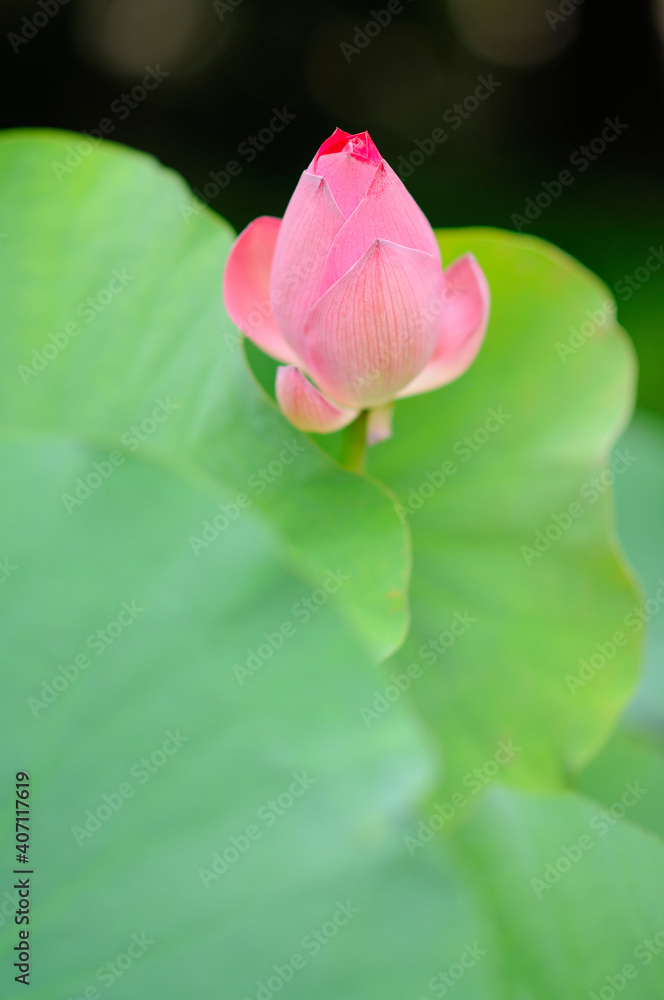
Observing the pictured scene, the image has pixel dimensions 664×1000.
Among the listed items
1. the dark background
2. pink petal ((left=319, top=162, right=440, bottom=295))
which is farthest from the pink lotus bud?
the dark background

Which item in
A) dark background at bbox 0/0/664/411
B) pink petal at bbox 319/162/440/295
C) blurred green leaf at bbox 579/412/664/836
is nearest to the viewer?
pink petal at bbox 319/162/440/295

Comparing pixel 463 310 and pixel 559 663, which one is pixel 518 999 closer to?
pixel 559 663

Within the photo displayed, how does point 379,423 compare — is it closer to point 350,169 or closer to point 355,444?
point 355,444

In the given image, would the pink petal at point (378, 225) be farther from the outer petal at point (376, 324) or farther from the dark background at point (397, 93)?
the dark background at point (397, 93)

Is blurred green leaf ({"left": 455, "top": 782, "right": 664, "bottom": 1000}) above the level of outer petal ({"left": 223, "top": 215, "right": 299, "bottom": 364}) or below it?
below

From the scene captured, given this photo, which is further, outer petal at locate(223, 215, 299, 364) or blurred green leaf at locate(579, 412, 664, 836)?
blurred green leaf at locate(579, 412, 664, 836)

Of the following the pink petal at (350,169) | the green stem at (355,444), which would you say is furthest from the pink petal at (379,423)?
the pink petal at (350,169)

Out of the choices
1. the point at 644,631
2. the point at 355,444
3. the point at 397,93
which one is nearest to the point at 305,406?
the point at 355,444

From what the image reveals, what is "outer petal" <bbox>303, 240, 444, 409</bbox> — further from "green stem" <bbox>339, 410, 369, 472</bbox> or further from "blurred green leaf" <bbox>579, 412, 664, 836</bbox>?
Result: "blurred green leaf" <bbox>579, 412, 664, 836</bbox>
